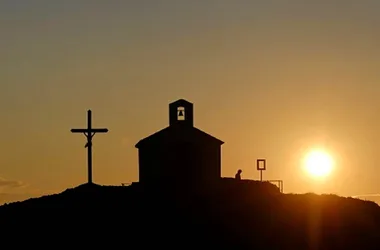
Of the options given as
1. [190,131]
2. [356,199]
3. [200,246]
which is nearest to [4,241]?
[200,246]

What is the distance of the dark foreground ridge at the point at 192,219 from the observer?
2798 inches

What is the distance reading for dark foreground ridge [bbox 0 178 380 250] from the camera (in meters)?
71.1

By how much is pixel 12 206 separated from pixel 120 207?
8.76 metres

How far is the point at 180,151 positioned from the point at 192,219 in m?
11.4

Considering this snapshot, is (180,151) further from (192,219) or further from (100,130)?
(192,219)

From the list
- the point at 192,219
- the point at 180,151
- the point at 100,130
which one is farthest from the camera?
the point at 180,151

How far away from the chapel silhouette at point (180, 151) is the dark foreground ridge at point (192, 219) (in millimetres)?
3437

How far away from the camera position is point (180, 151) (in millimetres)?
84562

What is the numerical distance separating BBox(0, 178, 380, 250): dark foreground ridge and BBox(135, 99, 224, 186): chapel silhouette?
3437mm

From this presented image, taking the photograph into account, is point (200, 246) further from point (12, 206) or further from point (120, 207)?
point (12, 206)

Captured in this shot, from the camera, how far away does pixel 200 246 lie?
70.1 meters

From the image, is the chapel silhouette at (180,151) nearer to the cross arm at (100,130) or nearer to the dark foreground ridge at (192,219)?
the dark foreground ridge at (192,219)

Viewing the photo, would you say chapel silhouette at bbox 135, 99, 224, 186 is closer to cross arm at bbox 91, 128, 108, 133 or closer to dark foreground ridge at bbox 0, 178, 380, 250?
dark foreground ridge at bbox 0, 178, 380, 250

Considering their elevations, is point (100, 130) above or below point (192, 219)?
above
